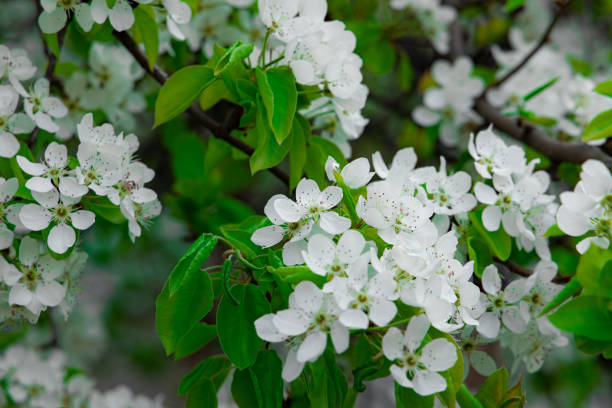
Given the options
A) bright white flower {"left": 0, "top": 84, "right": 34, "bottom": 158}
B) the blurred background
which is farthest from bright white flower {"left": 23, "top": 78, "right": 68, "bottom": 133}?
the blurred background

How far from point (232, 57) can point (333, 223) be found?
32 centimetres

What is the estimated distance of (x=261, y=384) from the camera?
0.96 metres

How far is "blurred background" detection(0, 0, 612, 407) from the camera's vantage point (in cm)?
178

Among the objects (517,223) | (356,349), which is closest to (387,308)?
(356,349)

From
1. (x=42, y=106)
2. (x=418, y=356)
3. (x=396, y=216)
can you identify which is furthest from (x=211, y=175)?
(x=418, y=356)

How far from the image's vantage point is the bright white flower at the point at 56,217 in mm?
973

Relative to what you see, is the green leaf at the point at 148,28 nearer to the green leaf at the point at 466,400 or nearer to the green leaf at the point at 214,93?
the green leaf at the point at 214,93

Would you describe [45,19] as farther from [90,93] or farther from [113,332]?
[113,332]

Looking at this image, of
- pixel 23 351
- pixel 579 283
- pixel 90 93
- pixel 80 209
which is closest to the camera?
pixel 579 283

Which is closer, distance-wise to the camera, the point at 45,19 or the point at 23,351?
the point at 45,19

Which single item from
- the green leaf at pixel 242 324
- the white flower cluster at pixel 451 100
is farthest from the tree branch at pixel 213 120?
the white flower cluster at pixel 451 100

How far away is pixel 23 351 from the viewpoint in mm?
1601

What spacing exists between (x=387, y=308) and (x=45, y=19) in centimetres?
84

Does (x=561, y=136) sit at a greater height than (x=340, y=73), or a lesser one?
lesser
